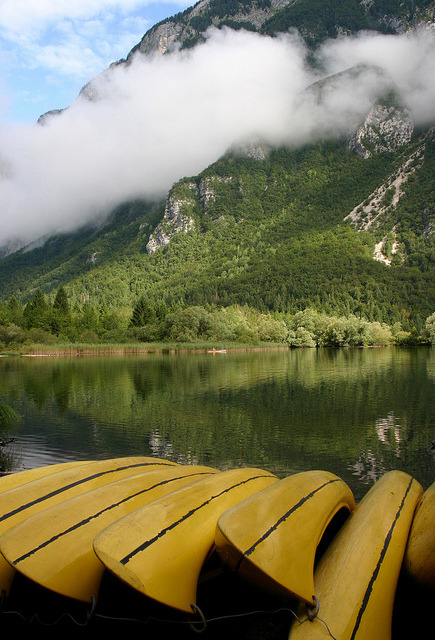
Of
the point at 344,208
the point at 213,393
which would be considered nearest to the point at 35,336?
the point at 213,393

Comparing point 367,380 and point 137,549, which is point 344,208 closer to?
point 367,380

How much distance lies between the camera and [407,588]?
10.5 feet

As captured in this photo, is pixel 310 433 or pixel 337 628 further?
pixel 310 433

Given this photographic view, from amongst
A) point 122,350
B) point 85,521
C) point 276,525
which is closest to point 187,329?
point 122,350

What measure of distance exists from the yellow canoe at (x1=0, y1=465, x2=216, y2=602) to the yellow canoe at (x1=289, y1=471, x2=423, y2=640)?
51.2 inches

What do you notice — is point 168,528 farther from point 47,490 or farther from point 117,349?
point 117,349

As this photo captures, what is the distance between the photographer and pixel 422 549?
→ 3.18 metres

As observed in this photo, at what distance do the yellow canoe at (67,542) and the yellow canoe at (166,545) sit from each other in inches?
13.4

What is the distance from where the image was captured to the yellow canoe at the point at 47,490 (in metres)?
3.41

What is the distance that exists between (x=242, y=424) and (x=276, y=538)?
1329 cm

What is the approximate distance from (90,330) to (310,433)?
87496mm

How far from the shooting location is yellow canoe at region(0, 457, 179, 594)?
11.2ft

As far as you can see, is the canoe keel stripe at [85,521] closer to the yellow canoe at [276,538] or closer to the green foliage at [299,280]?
the yellow canoe at [276,538]

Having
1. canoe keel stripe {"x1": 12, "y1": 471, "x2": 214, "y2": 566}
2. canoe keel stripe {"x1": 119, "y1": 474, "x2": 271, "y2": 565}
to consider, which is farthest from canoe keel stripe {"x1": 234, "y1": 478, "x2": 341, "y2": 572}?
canoe keel stripe {"x1": 12, "y1": 471, "x2": 214, "y2": 566}
